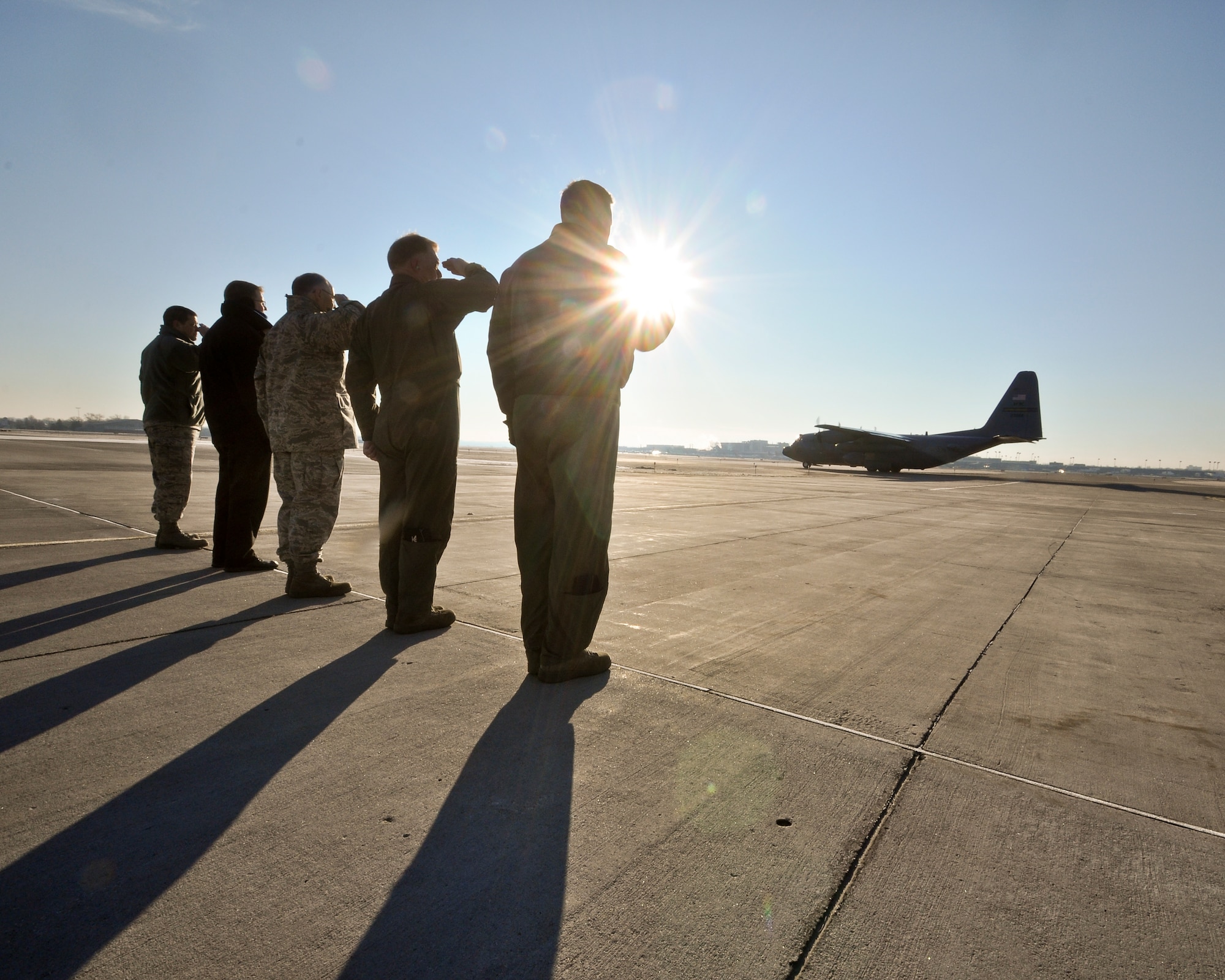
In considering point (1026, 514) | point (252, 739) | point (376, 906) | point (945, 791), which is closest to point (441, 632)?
point (252, 739)

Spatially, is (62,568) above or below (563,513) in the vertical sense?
below

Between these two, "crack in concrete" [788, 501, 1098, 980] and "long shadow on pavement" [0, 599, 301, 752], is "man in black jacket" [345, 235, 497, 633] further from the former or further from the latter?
"crack in concrete" [788, 501, 1098, 980]

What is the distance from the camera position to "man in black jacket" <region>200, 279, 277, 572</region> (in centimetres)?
424

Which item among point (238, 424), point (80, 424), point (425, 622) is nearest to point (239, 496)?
point (238, 424)

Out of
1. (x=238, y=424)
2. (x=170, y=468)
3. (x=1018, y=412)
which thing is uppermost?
(x=1018, y=412)

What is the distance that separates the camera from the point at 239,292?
437cm

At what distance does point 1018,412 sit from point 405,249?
147 feet

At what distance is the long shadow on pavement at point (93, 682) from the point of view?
1915 millimetres

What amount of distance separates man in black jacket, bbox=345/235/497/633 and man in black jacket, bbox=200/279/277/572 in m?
1.56

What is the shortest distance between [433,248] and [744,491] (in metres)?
12.7

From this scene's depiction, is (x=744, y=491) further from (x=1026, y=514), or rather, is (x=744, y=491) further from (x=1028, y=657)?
(x=1028, y=657)

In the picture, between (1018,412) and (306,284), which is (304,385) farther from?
(1018,412)

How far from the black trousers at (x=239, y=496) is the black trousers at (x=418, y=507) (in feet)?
5.12

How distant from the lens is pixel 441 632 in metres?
3.04
